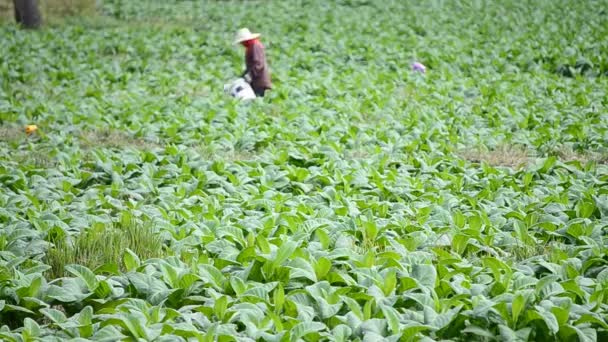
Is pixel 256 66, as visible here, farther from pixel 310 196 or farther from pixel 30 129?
pixel 310 196

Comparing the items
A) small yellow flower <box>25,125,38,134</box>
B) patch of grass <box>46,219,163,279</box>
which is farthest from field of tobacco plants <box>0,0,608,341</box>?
small yellow flower <box>25,125,38,134</box>

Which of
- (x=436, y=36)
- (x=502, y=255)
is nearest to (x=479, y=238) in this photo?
(x=502, y=255)

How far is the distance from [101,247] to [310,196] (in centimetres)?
203

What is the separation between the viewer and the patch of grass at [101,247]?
17.1ft

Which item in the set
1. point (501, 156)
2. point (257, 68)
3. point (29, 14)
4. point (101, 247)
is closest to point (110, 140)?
point (257, 68)

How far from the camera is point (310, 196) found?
22.5ft

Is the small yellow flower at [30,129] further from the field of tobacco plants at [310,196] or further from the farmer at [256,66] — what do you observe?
the farmer at [256,66]

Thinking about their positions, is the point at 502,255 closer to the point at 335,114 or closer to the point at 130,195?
the point at 130,195

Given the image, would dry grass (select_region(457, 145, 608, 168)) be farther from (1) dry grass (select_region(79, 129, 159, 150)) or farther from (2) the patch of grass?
(2) the patch of grass

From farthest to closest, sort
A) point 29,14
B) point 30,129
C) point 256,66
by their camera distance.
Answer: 1. point 29,14
2. point 256,66
3. point 30,129

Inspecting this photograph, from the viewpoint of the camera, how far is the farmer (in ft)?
39.1

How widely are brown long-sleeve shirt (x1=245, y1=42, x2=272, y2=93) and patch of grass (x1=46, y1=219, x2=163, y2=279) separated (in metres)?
6.50

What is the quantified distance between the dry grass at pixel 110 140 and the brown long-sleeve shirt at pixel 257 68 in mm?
2922

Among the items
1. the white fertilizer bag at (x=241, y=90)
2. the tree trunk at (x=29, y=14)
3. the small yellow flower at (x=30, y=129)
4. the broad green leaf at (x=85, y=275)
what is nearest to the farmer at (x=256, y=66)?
the white fertilizer bag at (x=241, y=90)
